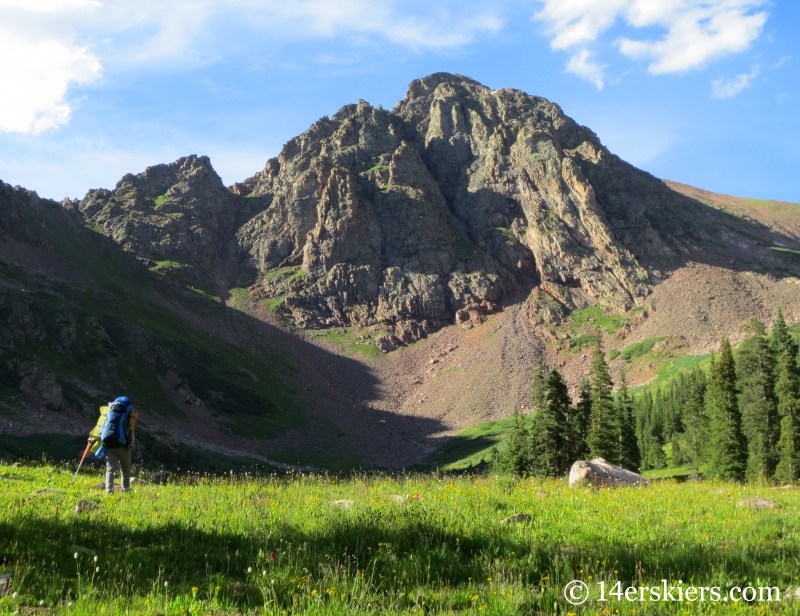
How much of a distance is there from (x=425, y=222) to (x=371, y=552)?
153988 mm

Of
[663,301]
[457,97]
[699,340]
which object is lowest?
[699,340]

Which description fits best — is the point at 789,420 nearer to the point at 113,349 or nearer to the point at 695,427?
the point at 695,427

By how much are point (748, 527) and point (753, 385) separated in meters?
46.3

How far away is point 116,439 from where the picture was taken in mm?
13477

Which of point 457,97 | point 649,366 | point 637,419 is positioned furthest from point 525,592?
point 457,97

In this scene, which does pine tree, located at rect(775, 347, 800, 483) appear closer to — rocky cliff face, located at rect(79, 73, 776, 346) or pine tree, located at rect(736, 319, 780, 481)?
pine tree, located at rect(736, 319, 780, 481)

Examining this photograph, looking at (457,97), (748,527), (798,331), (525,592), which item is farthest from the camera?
(457,97)

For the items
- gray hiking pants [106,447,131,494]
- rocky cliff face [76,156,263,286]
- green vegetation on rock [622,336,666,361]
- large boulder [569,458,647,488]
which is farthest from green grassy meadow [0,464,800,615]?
rocky cliff face [76,156,263,286]

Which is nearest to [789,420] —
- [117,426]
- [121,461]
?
[121,461]

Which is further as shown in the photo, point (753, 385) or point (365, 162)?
point (365, 162)

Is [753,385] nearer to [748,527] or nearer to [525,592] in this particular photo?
[748,527]

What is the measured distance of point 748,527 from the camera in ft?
32.0

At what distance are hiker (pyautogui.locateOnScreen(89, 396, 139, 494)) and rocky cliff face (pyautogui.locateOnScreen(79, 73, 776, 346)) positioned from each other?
430 ft

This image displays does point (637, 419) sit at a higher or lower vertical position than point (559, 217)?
lower
